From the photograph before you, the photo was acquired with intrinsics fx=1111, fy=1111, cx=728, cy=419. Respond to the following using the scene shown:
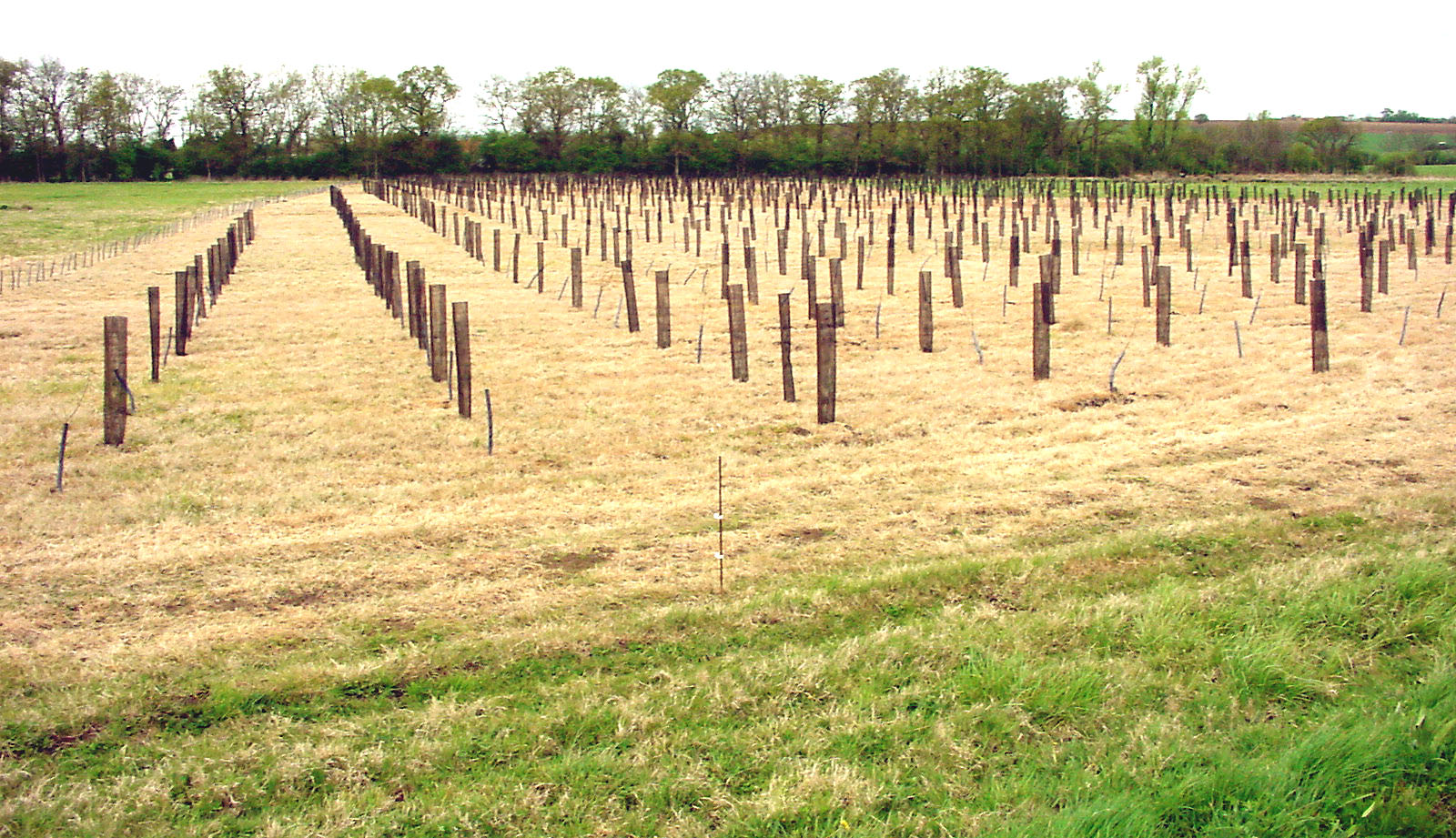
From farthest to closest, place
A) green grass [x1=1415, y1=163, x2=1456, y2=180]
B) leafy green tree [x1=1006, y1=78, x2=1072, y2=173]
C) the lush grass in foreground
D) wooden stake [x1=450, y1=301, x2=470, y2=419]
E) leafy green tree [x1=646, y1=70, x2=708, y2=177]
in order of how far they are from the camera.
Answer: leafy green tree [x1=646, y1=70, x2=708, y2=177]
leafy green tree [x1=1006, y1=78, x2=1072, y2=173]
green grass [x1=1415, y1=163, x2=1456, y2=180]
wooden stake [x1=450, y1=301, x2=470, y2=419]
the lush grass in foreground

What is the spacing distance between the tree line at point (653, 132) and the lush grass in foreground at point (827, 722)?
181 feet

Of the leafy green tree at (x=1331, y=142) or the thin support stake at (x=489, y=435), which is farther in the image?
the leafy green tree at (x=1331, y=142)

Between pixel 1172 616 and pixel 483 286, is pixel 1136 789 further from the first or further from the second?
pixel 483 286

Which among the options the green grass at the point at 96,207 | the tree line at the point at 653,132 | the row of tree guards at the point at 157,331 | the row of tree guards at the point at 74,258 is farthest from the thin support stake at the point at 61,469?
the tree line at the point at 653,132

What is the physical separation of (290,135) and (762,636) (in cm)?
8235

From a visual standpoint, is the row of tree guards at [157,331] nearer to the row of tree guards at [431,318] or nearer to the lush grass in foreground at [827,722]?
the row of tree guards at [431,318]

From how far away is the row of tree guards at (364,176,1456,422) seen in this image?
12.6m

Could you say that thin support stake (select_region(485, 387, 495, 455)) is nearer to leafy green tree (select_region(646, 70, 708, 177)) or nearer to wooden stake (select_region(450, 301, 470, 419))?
wooden stake (select_region(450, 301, 470, 419))

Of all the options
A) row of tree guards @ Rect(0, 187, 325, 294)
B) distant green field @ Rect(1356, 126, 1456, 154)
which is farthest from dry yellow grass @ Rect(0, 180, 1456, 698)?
distant green field @ Rect(1356, 126, 1456, 154)

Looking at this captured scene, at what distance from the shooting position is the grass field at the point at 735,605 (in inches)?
155

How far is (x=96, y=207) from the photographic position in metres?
44.2

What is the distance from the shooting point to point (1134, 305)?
52.1ft

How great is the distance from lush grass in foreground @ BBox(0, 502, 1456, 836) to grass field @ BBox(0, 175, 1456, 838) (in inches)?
0.7

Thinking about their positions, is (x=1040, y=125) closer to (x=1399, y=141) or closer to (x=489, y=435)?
(x=1399, y=141)
